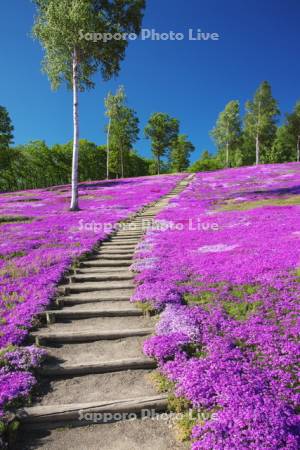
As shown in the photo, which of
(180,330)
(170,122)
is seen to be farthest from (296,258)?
(170,122)

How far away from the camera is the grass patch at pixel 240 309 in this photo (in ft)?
28.1

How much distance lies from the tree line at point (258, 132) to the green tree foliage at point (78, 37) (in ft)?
162

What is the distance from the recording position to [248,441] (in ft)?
15.9

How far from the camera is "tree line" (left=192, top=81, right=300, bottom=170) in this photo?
72.8 metres

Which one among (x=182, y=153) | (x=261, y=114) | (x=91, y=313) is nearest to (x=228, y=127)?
(x=261, y=114)

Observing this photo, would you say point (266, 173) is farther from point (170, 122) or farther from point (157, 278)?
point (157, 278)

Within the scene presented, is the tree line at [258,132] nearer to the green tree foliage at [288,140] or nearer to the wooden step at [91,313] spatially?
the green tree foliage at [288,140]

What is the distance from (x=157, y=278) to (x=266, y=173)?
45.0m

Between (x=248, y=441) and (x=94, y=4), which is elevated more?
(x=94, y=4)

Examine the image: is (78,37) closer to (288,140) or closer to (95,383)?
(95,383)

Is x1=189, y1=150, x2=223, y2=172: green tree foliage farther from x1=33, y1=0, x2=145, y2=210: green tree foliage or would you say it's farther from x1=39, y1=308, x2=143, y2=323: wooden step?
x1=39, y1=308, x2=143, y2=323: wooden step

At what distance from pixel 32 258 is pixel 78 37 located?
23.9 m

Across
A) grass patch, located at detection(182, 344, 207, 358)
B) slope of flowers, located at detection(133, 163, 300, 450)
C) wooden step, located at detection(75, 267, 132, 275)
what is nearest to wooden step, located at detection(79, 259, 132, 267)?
wooden step, located at detection(75, 267, 132, 275)

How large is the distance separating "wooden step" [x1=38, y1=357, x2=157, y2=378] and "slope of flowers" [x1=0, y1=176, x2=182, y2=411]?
0.43m
